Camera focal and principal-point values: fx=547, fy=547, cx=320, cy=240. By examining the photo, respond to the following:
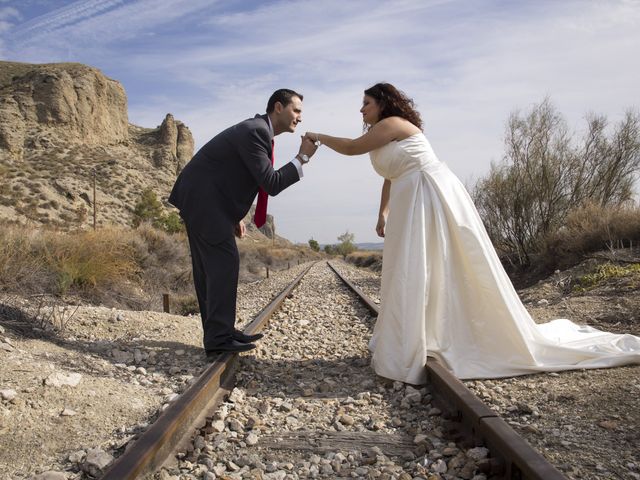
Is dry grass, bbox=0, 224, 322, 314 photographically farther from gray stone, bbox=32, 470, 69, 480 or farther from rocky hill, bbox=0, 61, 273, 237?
rocky hill, bbox=0, 61, 273, 237

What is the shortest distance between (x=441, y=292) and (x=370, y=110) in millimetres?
1490

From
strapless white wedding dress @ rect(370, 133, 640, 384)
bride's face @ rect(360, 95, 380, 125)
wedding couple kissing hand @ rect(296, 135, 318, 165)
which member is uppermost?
bride's face @ rect(360, 95, 380, 125)

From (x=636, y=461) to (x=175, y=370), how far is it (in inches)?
117

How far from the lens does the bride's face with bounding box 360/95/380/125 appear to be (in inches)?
166

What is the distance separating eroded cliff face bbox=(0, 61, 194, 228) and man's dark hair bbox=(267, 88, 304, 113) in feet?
94.7

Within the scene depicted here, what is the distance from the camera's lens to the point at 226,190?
4250mm

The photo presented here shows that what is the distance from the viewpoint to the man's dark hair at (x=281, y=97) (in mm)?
4402

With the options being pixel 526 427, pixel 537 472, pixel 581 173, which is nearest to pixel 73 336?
pixel 526 427

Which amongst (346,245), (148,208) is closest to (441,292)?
(148,208)

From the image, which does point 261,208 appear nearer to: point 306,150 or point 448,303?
point 306,150

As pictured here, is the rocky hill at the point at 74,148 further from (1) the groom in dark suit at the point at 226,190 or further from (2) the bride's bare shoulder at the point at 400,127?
(2) the bride's bare shoulder at the point at 400,127

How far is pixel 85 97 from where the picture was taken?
53906 millimetres

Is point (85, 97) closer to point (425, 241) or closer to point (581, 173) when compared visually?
point (581, 173)

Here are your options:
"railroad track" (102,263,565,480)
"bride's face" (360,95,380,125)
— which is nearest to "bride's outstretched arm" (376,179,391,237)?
"bride's face" (360,95,380,125)
